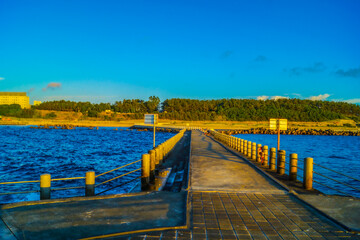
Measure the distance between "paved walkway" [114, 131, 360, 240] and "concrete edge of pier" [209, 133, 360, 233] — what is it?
183 millimetres

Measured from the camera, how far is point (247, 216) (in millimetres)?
6938

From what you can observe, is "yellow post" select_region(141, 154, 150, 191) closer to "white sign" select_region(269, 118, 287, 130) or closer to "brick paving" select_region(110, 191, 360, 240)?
"brick paving" select_region(110, 191, 360, 240)

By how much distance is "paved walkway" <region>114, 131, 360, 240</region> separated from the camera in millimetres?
5812

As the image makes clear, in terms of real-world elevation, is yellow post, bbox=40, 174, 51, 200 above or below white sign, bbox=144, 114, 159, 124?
below

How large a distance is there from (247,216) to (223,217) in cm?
61

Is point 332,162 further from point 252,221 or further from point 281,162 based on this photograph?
point 252,221

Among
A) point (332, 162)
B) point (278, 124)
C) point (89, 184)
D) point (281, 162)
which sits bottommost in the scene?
point (332, 162)

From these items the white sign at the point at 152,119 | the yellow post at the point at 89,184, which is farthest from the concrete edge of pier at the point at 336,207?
the white sign at the point at 152,119

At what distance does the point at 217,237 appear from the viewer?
5.65 meters

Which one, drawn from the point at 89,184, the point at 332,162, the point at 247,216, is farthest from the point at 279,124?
the point at 332,162

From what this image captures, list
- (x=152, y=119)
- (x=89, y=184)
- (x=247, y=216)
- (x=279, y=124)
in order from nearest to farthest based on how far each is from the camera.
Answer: (x=247, y=216) → (x=89, y=184) → (x=279, y=124) → (x=152, y=119)

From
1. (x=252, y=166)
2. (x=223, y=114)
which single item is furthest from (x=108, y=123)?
(x=252, y=166)

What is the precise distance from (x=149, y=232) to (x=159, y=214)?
3.99ft

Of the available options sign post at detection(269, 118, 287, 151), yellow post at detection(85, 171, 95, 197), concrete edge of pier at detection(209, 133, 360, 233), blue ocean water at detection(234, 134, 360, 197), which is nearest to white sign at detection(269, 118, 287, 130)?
sign post at detection(269, 118, 287, 151)
